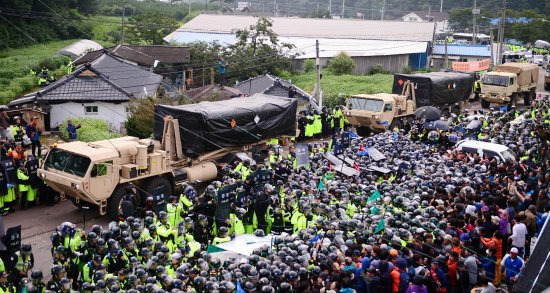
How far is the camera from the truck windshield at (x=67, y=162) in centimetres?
1537

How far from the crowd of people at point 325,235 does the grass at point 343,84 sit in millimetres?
19949

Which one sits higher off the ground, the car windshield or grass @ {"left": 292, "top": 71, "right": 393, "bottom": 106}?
the car windshield

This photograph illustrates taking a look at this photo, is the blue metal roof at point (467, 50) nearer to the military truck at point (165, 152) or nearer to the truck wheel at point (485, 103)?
the truck wheel at point (485, 103)

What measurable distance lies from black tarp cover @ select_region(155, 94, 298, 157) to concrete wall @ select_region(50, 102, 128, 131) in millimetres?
7537

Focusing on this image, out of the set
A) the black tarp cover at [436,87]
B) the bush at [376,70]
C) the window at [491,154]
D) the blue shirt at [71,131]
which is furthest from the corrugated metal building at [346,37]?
the window at [491,154]

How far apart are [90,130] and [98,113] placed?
256cm

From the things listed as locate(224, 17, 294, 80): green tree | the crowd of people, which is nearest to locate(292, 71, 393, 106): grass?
locate(224, 17, 294, 80): green tree

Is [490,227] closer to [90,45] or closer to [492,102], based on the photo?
[492,102]

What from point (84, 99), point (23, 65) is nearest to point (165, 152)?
point (84, 99)

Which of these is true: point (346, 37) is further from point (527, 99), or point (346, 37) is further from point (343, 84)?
point (527, 99)

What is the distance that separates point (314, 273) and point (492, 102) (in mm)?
26203

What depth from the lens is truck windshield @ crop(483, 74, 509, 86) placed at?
32812mm

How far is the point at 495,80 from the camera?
33125mm

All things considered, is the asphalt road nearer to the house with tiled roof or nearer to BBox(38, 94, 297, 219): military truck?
BBox(38, 94, 297, 219): military truck
